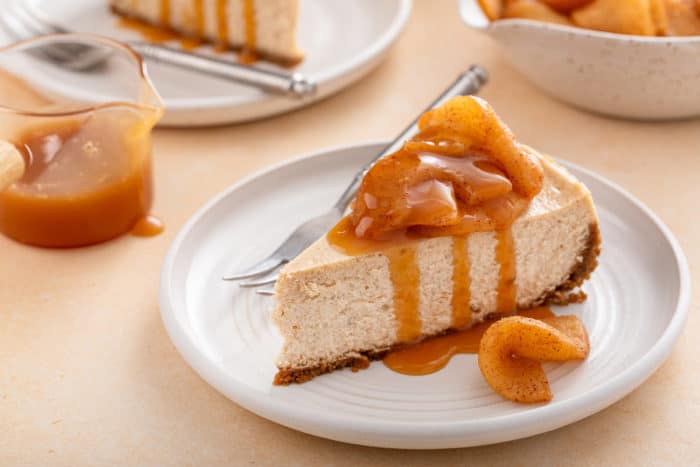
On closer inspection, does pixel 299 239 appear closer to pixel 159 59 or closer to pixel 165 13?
pixel 159 59

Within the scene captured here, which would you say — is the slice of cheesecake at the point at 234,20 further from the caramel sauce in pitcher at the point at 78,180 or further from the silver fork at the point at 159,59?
the caramel sauce in pitcher at the point at 78,180

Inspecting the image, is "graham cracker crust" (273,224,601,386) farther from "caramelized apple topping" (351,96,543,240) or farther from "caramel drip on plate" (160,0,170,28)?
"caramel drip on plate" (160,0,170,28)

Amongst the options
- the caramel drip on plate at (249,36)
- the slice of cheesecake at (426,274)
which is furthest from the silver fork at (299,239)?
the caramel drip on plate at (249,36)

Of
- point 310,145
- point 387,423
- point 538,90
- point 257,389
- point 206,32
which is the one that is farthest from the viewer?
point 206,32

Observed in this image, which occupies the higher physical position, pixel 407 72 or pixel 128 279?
pixel 407 72

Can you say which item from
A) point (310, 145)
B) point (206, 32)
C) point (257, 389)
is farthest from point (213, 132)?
point (257, 389)

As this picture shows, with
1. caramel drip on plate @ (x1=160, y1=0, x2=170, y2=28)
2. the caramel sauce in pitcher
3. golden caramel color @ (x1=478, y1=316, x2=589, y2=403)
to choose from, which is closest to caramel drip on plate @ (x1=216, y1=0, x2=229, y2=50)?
caramel drip on plate @ (x1=160, y1=0, x2=170, y2=28)

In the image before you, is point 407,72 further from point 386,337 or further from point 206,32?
point 386,337
